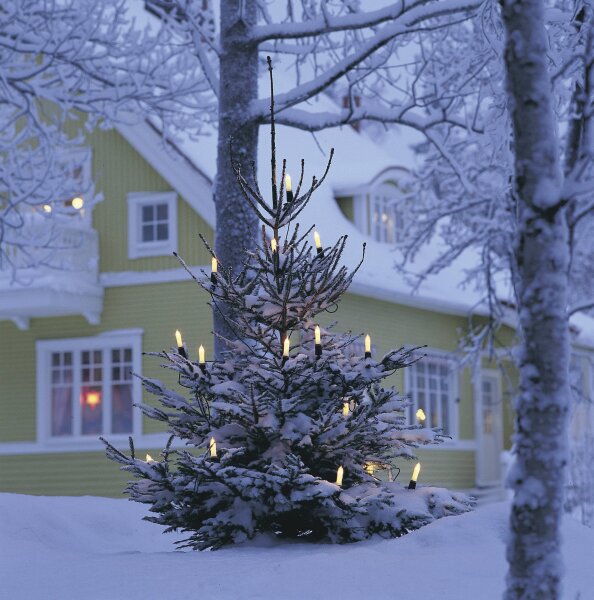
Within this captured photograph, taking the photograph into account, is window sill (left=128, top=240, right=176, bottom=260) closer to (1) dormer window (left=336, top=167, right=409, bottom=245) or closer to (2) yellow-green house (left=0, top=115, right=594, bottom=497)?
(2) yellow-green house (left=0, top=115, right=594, bottom=497)

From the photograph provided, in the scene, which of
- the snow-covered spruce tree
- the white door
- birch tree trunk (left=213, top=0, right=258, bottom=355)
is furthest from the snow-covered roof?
the snow-covered spruce tree

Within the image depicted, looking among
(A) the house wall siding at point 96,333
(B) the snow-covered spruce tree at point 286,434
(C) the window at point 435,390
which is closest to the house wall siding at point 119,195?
(A) the house wall siding at point 96,333

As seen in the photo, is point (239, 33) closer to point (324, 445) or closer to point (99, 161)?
point (324, 445)

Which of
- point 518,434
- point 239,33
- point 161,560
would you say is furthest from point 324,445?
point 239,33

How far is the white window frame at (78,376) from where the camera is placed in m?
18.6

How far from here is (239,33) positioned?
1030cm

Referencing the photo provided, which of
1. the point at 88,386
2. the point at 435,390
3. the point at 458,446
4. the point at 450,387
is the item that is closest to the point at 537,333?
the point at 88,386

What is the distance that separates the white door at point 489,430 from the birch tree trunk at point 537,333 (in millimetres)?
19637

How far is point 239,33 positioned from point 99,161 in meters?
9.65

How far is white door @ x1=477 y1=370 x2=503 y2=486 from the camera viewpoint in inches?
939

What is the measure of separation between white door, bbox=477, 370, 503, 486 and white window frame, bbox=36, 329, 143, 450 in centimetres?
822

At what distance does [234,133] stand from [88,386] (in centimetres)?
1002

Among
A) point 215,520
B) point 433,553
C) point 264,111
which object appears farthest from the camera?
point 264,111

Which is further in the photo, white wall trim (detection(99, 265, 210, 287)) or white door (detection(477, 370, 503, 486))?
white door (detection(477, 370, 503, 486))
